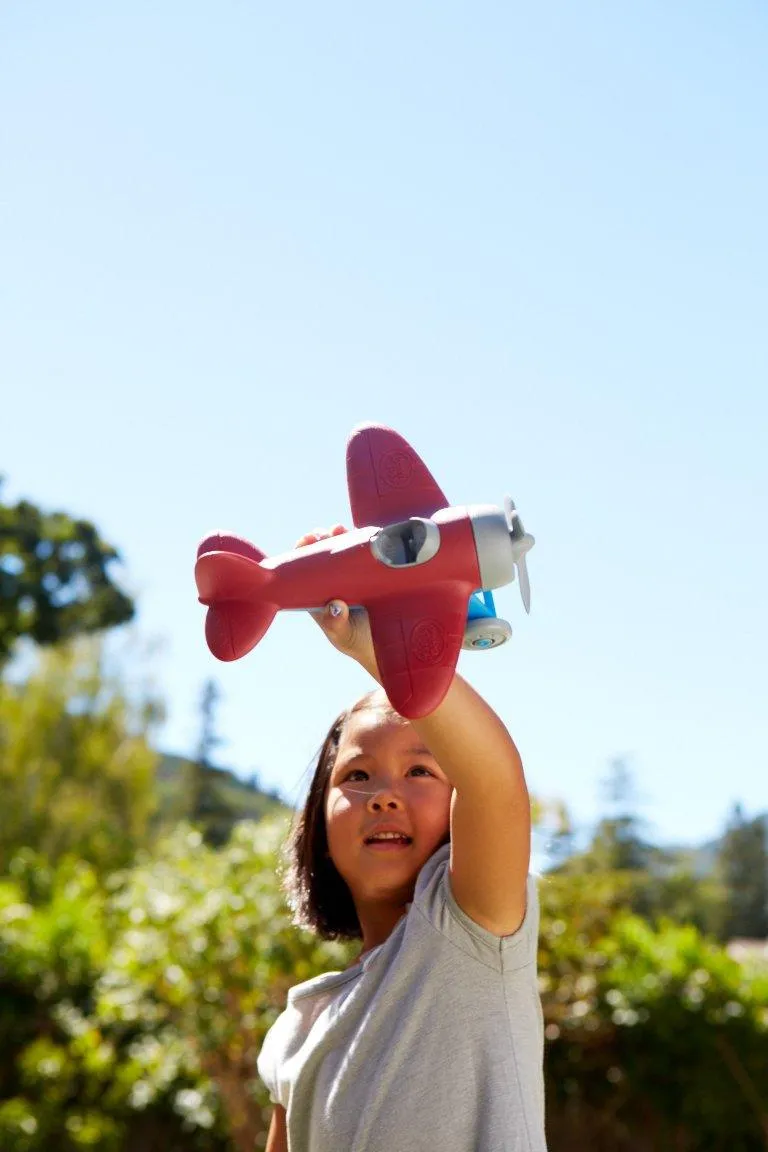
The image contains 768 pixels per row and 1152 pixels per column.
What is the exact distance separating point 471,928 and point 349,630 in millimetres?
412

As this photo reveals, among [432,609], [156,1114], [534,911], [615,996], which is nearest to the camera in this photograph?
[432,609]

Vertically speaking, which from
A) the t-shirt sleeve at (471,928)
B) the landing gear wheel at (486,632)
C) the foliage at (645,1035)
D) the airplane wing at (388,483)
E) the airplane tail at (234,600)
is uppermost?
the airplane wing at (388,483)

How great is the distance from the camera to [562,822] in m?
4.29

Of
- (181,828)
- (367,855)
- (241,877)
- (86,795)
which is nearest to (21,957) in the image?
(181,828)

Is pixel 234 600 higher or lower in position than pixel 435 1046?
higher

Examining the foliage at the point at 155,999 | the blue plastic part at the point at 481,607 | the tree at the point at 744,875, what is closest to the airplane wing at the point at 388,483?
the blue plastic part at the point at 481,607

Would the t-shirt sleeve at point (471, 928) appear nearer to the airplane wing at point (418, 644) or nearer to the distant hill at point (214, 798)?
the airplane wing at point (418, 644)

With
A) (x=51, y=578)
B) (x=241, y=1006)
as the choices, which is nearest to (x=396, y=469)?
(x=241, y=1006)

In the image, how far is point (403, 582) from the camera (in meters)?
1.28

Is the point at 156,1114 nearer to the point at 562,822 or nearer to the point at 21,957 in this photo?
the point at 21,957

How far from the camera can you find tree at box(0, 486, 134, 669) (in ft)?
28.7

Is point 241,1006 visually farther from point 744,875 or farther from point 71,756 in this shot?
point 744,875

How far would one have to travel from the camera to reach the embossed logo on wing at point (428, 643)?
4.07 ft

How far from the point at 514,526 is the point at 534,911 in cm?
52
